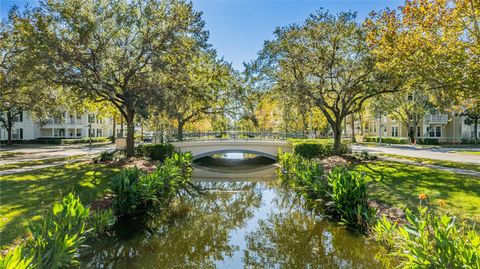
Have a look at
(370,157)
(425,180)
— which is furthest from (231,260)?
(370,157)

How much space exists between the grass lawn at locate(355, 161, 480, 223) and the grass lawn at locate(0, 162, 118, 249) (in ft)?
A: 32.3

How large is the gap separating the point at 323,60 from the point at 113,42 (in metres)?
13.0

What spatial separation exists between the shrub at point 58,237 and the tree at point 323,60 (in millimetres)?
16248

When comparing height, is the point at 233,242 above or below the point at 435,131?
below

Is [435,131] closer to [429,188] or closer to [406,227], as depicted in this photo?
[429,188]

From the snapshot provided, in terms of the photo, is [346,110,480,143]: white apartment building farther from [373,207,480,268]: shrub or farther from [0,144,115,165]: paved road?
[373,207,480,268]: shrub

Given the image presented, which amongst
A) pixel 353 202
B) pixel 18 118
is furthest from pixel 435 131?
pixel 18 118

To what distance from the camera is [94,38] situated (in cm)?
1647

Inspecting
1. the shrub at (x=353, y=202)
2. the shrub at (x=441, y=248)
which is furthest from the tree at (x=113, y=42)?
the shrub at (x=441, y=248)

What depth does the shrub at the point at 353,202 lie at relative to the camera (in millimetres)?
8680

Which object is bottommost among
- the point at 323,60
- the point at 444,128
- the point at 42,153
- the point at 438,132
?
the point at 42,153

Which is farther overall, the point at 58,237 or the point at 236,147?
the point at 236,147

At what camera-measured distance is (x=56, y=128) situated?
195 ft

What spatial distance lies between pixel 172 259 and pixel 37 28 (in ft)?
48.4
